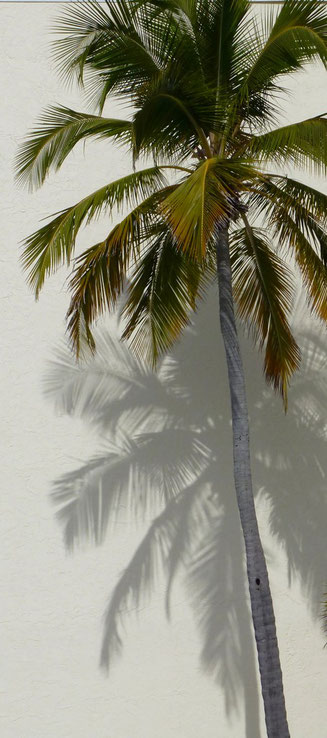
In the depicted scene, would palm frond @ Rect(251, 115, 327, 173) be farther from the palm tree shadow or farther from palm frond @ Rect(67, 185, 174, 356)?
the palm tree shadow

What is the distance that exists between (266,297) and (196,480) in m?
Answer: 1.82

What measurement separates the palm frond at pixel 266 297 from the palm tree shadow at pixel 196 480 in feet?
2.86

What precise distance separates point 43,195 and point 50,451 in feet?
7.52

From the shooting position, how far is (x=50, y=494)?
25.8 ft

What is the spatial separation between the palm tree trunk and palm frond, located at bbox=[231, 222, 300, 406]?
0.61 m

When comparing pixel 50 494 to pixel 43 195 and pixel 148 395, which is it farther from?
pixel 43 195

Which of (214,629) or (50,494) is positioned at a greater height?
(50,494)

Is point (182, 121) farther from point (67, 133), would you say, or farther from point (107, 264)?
point (107, 264)

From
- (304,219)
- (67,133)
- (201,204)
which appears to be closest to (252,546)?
(304,219)

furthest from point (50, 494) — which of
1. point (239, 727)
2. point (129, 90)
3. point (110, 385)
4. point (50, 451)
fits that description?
point (129, 90)

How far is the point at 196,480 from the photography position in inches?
314

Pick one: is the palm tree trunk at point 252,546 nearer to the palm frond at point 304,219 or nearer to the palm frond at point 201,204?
the palm frond at point 304,219

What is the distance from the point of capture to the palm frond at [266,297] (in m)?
7.12

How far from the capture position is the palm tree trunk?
623 cm
